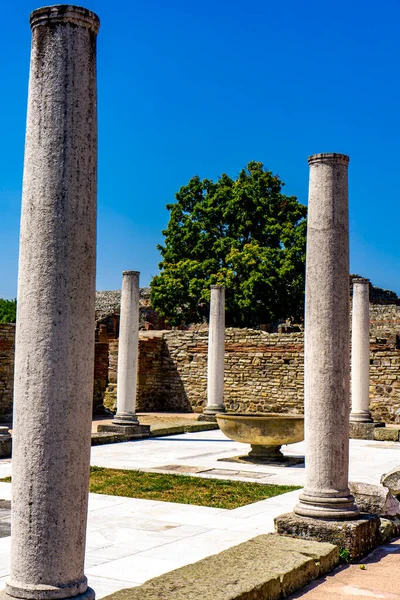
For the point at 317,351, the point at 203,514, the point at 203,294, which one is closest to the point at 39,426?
the point at 317,351

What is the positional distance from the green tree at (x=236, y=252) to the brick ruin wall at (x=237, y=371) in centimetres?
454

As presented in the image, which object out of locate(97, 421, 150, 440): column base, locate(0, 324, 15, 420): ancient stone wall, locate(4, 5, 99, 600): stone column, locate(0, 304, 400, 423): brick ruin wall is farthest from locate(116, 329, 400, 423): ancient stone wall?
locate(4, 5, 99, 600): stone column

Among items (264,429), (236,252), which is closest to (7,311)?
(236,252)

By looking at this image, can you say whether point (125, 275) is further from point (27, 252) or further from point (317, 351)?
point (27, 252)

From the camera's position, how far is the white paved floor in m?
5.34

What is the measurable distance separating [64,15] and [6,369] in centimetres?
1680

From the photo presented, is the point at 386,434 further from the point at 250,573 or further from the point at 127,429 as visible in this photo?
the point at 250,573

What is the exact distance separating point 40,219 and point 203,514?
15.6 ft

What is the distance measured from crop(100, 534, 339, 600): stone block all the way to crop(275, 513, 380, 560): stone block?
0.21 metres

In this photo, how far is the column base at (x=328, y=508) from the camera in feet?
19.5

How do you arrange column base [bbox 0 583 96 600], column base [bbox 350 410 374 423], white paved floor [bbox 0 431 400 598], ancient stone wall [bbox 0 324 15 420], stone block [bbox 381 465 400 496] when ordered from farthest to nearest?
ancient stone wall [bbox 0 324 15 420] < column base [bbox 350 410 374 423] < stone block [bbox 381 465 400 496] < white paved floor [bbox 0 431 400 598] < column base [bbox 0 583 96 600]

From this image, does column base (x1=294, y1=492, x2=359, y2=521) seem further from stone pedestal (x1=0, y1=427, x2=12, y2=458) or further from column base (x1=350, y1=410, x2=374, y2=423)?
column base (x1=350, y1=410, x2=374, y2=423)

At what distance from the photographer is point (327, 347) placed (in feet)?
20.4

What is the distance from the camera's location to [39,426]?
3424mm
